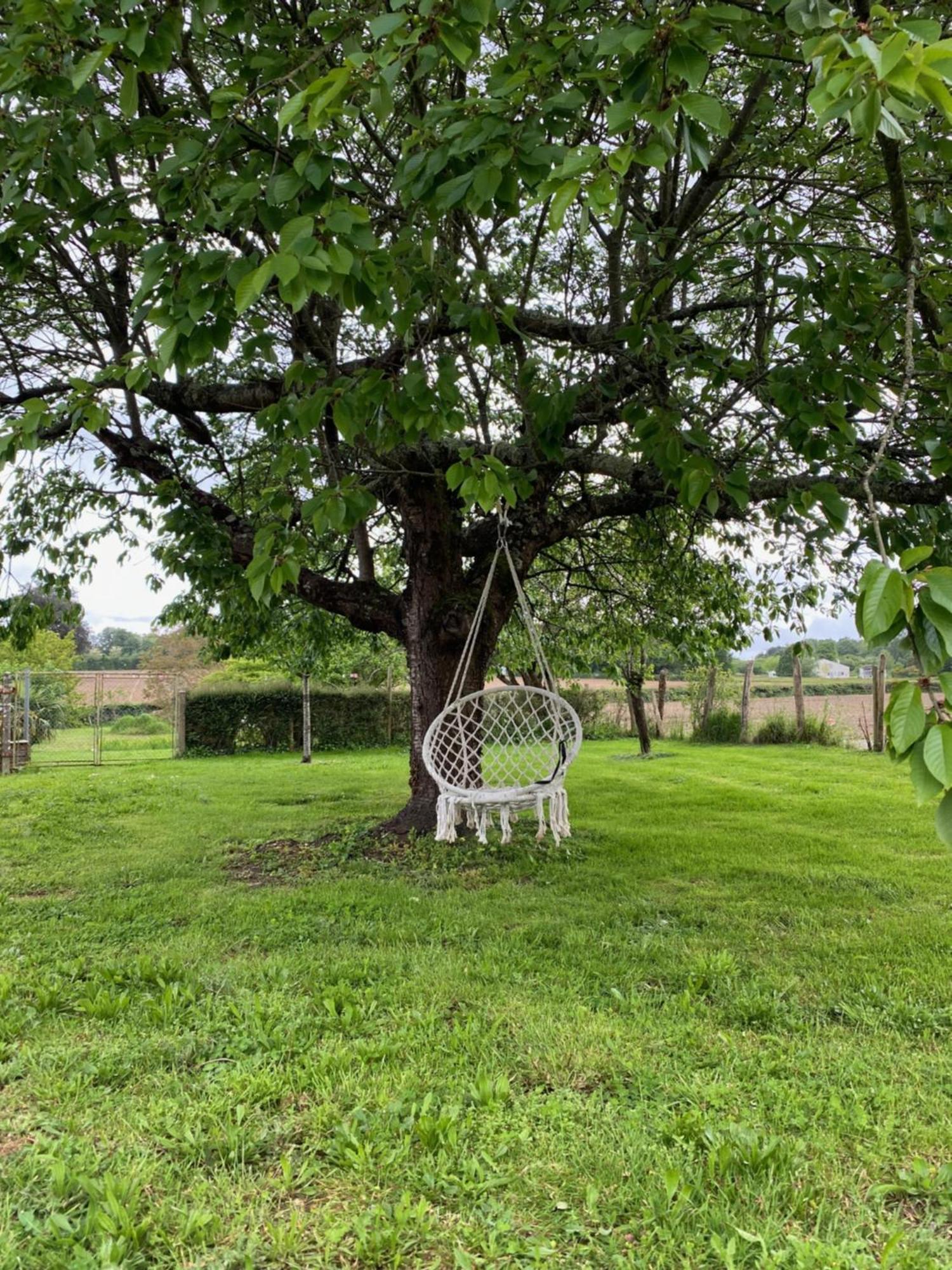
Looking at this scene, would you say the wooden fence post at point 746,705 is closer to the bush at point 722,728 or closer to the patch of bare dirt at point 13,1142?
the bush at point 722,728

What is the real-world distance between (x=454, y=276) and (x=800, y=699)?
1135cm

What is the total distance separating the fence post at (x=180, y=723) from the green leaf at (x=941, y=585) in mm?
13905

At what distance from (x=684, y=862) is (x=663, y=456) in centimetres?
296

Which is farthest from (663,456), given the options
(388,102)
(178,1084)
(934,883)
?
(934,883)

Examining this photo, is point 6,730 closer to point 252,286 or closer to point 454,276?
point 454,276

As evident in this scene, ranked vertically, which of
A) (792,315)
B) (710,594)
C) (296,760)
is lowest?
(296,760)

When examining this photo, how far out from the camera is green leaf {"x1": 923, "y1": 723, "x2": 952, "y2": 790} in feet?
3.31

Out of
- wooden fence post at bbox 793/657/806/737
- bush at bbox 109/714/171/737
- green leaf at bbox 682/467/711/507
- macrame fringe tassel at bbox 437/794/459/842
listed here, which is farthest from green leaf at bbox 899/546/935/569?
bush at bbox 109/714/171/737

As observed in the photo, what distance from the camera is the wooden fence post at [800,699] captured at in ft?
40.8

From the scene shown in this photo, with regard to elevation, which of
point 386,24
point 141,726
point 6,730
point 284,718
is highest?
point 386,24

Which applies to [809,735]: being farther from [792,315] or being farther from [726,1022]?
[726,1022]

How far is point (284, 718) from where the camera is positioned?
14.7 meters

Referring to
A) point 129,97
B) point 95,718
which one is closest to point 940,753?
point 129,97

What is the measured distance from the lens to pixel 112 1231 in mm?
1544
